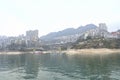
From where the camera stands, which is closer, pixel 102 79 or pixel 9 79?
pixel 102 79

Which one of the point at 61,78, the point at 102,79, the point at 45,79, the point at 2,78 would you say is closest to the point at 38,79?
the point at 45,79

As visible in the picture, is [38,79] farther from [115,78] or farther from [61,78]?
[115,78]

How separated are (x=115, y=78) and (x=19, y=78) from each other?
21.6 meters

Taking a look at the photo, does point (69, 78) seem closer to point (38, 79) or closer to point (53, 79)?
point (53, 79)

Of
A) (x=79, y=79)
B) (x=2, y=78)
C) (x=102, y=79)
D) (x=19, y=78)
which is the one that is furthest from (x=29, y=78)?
(x=102, y=79)

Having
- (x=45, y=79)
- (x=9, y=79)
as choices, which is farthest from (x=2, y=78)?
(x=45, y=79)

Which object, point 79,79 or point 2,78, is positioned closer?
point 79,79

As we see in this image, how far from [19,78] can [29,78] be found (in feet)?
8.21

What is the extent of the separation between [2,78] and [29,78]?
20.1 ft

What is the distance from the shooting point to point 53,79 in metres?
50.9

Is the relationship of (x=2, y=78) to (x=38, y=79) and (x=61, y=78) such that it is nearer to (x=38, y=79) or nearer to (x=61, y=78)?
(x=38, y=79)

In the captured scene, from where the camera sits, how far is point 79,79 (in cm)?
4984

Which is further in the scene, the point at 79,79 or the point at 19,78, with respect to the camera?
the point at 19,78

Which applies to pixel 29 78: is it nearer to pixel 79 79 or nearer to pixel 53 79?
pixel 53 79
